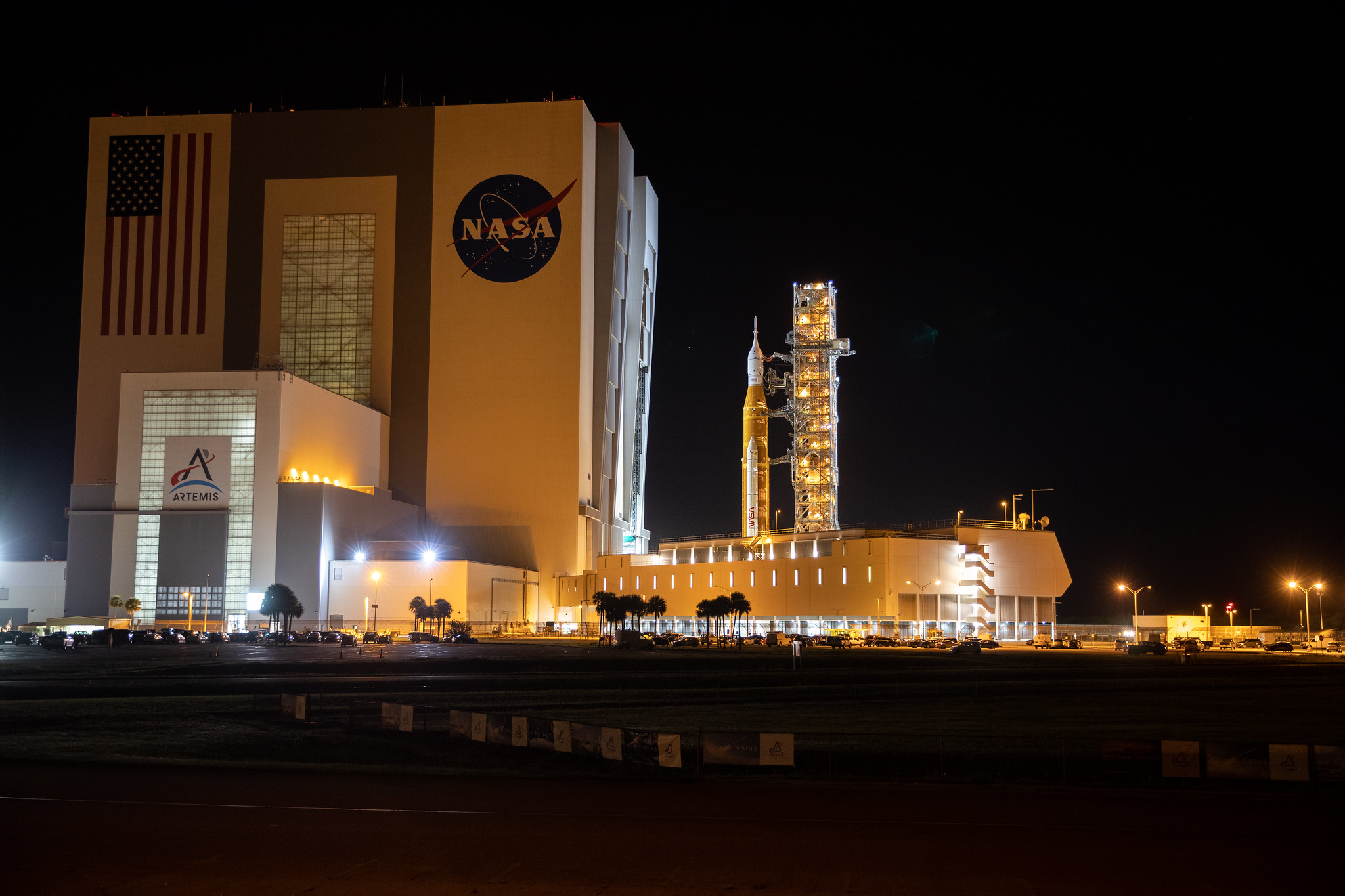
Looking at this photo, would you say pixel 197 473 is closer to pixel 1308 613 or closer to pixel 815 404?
pixel 815 404

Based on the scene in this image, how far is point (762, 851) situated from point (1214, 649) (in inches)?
3096

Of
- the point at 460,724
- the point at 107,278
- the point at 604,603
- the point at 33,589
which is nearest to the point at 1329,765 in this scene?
the point at 460,724

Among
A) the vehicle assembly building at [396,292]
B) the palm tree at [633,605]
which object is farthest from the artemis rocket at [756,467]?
the palm tree at [633,605]

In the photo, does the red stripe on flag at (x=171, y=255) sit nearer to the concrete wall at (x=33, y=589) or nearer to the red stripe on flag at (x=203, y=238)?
the red stripe on flag at (x=203, y=238)

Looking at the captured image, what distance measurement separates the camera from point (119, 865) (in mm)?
12961

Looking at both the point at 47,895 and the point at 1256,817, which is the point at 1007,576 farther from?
the point at 47,895

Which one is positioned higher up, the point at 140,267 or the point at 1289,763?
the point at 140,267

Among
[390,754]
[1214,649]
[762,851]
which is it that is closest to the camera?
[762,851]

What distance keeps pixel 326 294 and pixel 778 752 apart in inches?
4138

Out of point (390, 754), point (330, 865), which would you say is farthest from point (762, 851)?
point (390, 754)

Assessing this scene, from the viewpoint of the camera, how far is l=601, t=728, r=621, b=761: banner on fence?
19688 mm

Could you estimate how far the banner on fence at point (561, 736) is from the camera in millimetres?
20547

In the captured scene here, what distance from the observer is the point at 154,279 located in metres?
111

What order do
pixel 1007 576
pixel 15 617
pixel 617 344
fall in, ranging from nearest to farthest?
pixel 1007 576, pixel 15 617, pixel 617 344
